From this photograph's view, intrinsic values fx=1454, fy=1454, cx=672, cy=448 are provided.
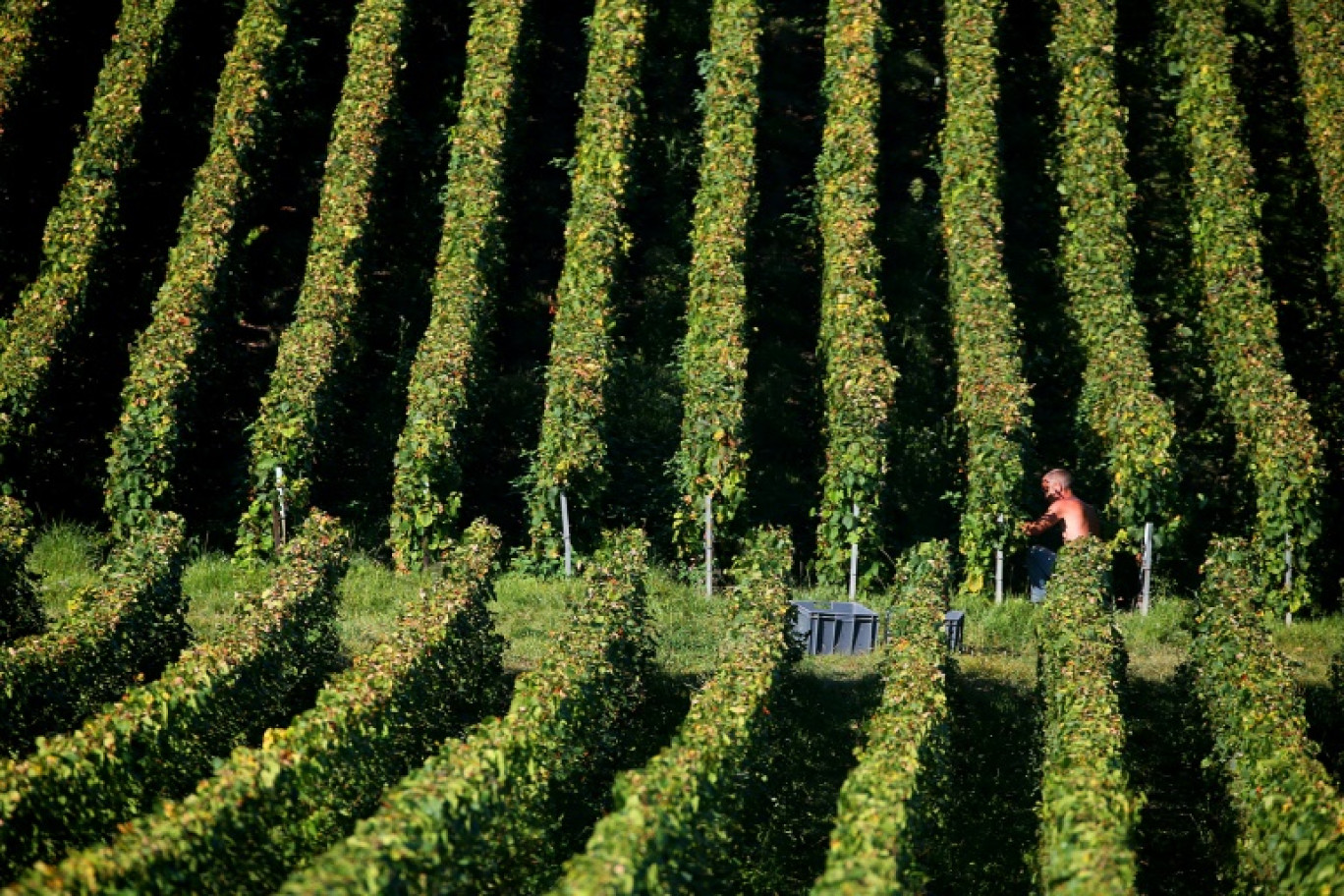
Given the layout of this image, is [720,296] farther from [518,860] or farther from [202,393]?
[518,860]

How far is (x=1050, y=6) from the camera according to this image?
91.7 ft

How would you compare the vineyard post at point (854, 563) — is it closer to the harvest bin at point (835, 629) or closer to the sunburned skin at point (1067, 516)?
the harvest bin at point (835, 629)

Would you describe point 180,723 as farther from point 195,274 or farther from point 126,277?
point 126,277

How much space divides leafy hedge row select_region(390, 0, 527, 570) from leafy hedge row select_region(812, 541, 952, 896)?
6.06 metres

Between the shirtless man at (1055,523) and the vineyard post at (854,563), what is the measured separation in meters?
2.17

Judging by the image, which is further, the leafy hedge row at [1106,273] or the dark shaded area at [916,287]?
the dark shaded area at [916,287]

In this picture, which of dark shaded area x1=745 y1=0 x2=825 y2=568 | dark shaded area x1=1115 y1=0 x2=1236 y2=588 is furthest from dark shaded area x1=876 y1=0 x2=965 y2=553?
dark shaded area x1=1115 y1=0 x2=1236 y2=588

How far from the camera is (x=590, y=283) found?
21562mm

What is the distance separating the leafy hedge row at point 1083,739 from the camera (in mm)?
10461

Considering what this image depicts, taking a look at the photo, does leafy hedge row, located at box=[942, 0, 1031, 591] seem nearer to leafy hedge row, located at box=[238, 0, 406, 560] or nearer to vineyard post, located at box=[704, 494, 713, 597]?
vineyard post, located at box=[704, 494, 713, 597]

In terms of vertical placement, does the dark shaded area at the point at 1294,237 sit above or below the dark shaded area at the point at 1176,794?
above

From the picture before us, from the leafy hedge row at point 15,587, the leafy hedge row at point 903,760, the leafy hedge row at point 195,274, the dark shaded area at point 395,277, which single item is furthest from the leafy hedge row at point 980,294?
the leafy hedge row at point 15,587

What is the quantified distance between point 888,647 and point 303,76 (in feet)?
52.4

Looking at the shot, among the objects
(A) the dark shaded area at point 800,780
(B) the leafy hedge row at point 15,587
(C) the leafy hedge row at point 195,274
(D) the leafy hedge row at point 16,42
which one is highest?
(D) the leafy hedge row at point 16,42
